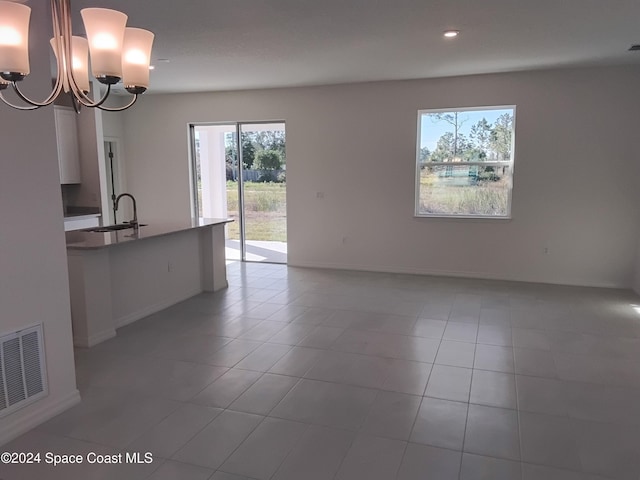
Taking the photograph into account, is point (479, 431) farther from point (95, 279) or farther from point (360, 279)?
point (360, 279)

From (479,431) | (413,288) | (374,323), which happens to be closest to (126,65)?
(479,431)

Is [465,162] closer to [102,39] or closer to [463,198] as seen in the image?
[463,198]

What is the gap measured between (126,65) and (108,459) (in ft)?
6.03

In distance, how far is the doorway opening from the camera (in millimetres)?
7031

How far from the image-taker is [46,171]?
2494 mm

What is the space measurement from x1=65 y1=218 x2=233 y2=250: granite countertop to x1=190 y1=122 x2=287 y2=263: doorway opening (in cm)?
197

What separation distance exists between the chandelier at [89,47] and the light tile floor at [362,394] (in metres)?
1.72

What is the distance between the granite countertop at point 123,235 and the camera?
3676 millimetres

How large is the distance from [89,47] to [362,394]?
235 cm

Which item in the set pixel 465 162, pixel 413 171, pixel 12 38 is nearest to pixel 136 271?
pixel 12 38

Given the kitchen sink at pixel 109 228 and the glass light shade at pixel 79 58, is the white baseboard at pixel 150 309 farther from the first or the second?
the glass light shade at pixel 79 58

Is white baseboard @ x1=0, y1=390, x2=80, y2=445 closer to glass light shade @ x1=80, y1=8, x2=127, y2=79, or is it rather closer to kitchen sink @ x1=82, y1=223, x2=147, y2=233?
glass light shade @ x1=80, y1=8, x2=127, y2=79

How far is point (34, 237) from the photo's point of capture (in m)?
2.45

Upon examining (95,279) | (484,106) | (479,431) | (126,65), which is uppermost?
(484,106)
